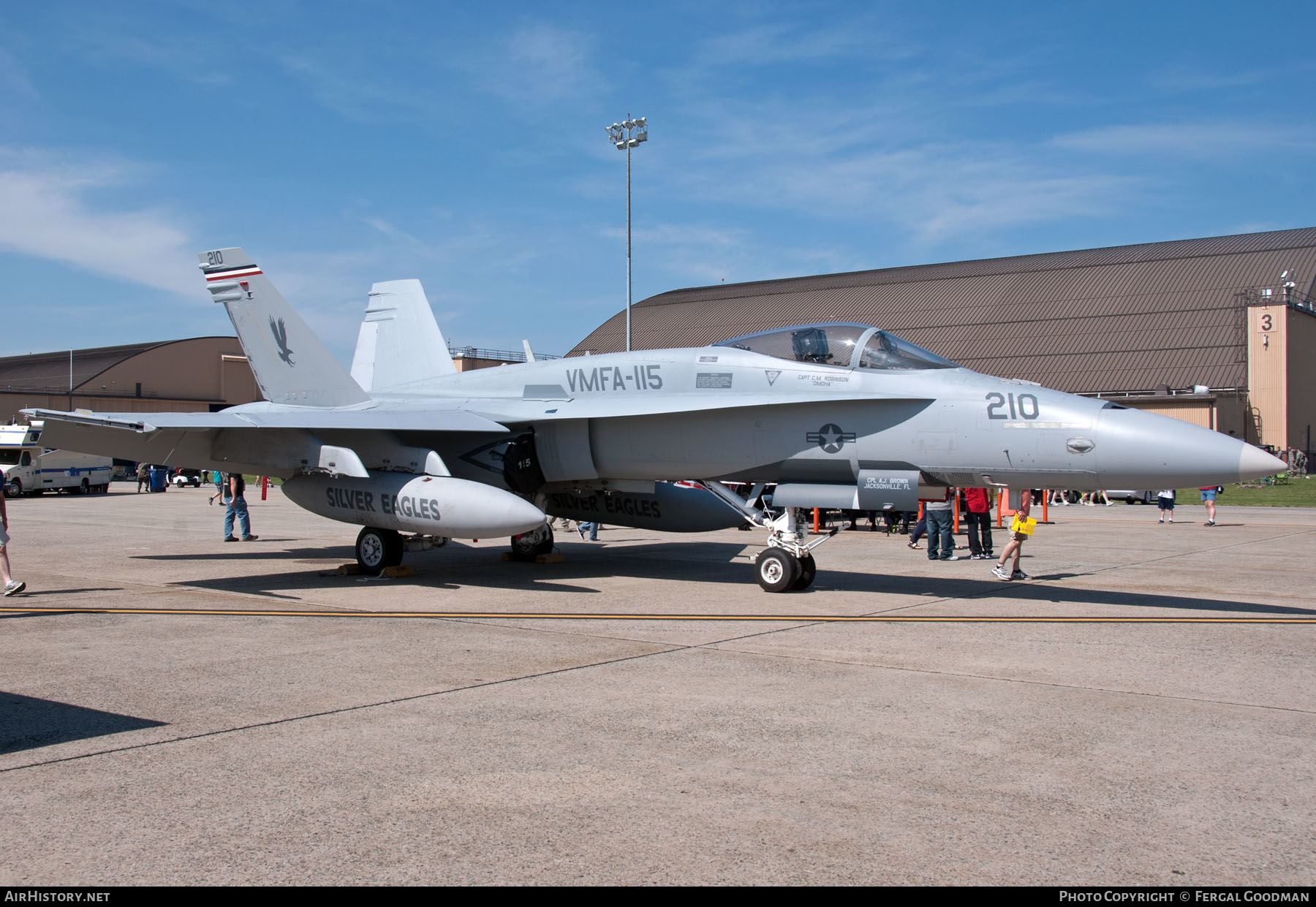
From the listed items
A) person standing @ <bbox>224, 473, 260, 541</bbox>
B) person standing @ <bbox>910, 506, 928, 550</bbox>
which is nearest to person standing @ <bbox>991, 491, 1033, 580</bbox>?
person standing @ <bbox>910, 506, 928, 550</bbox>

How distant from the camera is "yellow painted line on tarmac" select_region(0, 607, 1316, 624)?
9180 mm

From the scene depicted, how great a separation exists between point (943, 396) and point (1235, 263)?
2205 inches

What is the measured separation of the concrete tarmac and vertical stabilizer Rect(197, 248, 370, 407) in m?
3.81

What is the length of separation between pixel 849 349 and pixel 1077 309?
53.1m

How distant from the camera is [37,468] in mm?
37344

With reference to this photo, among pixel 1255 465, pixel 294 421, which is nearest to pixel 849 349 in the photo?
pixel 1255 465

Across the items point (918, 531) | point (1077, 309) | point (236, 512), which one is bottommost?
point (918, 531)

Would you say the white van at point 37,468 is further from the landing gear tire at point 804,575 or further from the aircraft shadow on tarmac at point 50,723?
the aircraft shadow on tarmac at point 50,723

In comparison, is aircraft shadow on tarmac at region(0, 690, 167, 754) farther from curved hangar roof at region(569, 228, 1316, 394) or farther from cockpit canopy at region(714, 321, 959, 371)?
curved hangar roof at region(569, 228, 1316, 394)

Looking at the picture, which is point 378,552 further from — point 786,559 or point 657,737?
point 657,737

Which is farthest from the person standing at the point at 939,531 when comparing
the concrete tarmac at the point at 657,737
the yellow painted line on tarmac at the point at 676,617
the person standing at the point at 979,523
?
the yellow painted line on tarmac at the point at 676,617

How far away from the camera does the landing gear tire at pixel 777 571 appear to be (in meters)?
10.9

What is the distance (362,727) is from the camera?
17.9 feet

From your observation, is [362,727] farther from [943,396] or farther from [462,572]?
[462,572]
